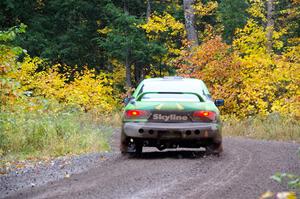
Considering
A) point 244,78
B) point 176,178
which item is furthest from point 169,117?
Result: point 244,78

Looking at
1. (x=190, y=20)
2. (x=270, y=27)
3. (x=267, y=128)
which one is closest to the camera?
(x=267, y=128)

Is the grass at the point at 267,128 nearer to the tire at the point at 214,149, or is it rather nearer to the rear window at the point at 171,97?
the tire at the point at 214,149

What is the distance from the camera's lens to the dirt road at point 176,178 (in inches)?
286

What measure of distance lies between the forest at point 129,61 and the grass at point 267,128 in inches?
1.9

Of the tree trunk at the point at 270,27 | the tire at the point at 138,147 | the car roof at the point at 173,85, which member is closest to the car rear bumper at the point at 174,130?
the tire at the point at 138,147

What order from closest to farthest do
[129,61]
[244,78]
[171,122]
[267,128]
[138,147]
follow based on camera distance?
1. [171,122]
2. [138,147]
3. [267,128]
4. [244,78]
5. [129,61]

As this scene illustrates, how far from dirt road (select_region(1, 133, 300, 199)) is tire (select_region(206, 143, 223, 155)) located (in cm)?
17

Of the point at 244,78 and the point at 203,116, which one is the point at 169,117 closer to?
the point at 203,116

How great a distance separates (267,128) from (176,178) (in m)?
11.6

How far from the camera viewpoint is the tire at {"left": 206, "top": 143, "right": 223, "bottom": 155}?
36.3ft

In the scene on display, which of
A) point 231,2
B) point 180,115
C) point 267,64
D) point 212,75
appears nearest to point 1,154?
point 180,115

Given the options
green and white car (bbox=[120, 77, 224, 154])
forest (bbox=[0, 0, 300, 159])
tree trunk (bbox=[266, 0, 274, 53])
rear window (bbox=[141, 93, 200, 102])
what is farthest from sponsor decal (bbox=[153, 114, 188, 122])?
tree trunk (bbox=[266, 0, 274, 53])

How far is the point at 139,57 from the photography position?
32.3 metres

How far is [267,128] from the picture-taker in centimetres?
1925
